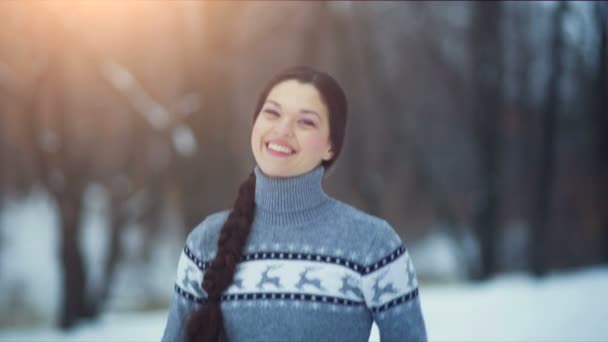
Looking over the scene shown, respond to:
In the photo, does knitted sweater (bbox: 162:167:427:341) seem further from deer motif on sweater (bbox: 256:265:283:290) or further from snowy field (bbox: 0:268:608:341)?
snowy field (bbox: 0:268:608:341)

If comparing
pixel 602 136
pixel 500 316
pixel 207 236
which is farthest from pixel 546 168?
pixel 207 236

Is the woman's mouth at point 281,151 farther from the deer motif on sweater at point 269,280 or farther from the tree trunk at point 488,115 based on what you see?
the tree trunk at point 488,115

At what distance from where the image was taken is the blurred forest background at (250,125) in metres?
1.56

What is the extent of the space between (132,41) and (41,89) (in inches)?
10.8

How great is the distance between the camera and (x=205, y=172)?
65.3 inches

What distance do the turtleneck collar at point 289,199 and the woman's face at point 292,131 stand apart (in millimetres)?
18

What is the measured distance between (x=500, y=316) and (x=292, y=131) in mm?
1016

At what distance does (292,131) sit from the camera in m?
1.11

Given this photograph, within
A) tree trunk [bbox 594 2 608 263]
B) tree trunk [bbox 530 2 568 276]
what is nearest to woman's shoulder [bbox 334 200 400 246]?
tree trunk [bbox 530 2 568 276]

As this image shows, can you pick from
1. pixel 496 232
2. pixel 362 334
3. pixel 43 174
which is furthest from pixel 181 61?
pixel 496 232

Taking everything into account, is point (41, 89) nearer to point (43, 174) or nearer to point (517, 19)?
point (43, 174)

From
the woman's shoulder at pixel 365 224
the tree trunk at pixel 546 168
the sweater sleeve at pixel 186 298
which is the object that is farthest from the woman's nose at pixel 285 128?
the tree trunk at pixel 546 168

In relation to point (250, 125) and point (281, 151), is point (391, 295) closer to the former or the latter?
point (281, 151)

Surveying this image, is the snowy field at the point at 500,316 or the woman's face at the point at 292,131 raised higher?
the woman's face at the point at 292,131
